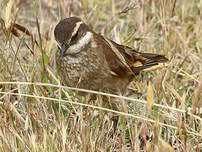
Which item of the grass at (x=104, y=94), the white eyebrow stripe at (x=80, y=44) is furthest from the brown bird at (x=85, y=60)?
the grass at (x=104, y=94)

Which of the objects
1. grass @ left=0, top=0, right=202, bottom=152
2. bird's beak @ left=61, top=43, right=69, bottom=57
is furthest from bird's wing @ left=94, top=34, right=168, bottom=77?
bird's beak @ left=61, top=43, right=69, bottom=57

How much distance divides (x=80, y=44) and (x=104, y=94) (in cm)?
99

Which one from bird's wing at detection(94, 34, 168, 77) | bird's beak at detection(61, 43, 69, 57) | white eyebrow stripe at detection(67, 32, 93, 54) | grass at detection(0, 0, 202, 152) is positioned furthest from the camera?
bird's wing at detection(94, 34, 168, 77)

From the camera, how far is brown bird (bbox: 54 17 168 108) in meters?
3.89

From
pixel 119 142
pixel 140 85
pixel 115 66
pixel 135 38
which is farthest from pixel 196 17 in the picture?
pixel 119 142

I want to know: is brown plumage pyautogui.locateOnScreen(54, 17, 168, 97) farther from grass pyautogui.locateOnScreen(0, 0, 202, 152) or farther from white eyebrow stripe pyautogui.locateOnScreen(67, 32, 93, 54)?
grass pyautogui.locateOnScreen(0, 0, 202, 152)

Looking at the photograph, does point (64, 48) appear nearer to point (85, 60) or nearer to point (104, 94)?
point (85, 60)

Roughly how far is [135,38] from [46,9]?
198cm

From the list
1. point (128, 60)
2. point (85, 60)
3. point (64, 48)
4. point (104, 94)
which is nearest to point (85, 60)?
point (85, 60)

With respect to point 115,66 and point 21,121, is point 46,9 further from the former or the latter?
point 21,121

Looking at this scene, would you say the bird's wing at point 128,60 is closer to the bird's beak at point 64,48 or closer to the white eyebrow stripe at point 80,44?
the white eyebrow stripe at point 80,44

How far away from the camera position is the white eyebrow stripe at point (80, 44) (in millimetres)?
3979

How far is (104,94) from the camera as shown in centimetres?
314

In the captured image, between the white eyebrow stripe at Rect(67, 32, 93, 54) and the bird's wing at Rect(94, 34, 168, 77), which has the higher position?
the white eyebrow stripe at Rect(67, 32, 93, 54)
